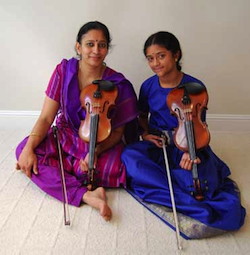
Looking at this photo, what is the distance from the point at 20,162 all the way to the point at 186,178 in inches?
33.6

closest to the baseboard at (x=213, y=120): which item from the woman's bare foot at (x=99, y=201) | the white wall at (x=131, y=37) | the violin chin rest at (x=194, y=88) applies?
the white wall at (x=131, y=37)

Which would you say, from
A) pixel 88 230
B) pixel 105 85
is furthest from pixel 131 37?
pixel 88 230

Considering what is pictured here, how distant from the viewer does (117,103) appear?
1.69 m

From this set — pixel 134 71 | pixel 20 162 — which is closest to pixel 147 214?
pixel 20 162

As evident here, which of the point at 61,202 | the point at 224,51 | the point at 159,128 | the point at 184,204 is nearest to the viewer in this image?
the point at 184,204

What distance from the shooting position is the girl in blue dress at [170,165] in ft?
4.42

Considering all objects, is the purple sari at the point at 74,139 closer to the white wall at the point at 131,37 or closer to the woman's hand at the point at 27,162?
the woman's hand at the point at 27,162

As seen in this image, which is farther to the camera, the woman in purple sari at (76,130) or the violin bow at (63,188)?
the woman in purple sari at (76,130)

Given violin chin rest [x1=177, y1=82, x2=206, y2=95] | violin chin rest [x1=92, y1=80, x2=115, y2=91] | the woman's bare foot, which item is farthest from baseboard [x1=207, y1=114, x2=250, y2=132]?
the woman's bare foot

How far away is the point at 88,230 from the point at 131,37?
1380mm

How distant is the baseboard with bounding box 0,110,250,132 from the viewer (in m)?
2.42

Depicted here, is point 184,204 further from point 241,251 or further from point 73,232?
point 73,232

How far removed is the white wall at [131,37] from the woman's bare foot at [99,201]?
1054mm

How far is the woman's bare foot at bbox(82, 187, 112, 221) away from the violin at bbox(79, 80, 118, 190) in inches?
1.4
